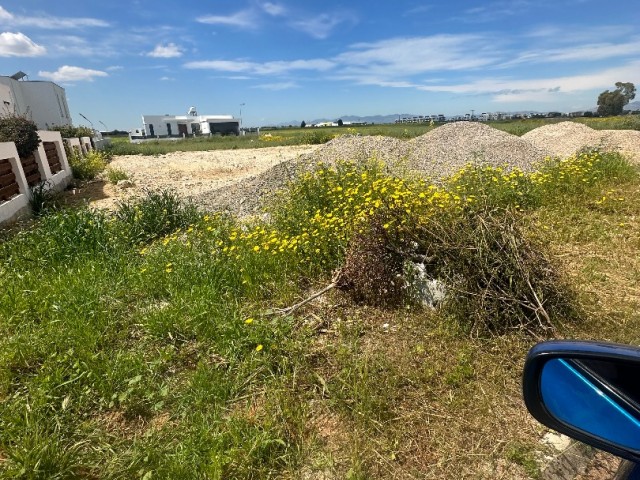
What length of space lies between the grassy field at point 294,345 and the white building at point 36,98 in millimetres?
28136

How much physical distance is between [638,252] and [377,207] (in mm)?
3017

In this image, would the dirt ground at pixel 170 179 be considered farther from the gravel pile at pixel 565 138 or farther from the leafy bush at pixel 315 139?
the leafy bush at pixel 315 139

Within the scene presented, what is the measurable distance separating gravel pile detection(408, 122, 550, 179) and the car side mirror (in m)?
6.67

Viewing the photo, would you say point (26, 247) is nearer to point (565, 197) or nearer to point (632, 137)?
point (565, 197)

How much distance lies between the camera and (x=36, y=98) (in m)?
30.1

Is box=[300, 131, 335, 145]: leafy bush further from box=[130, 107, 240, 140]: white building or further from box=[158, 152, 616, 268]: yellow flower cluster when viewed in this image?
box=[130, 107, 240, 140]: white building

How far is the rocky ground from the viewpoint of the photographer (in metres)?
8.38

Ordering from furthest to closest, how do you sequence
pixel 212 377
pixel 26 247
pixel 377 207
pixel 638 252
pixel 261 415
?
1. pixel 26 247
2. pixel 638 252
3. pixel 377 207
4. pixel 212 377
5. pixel 261 415

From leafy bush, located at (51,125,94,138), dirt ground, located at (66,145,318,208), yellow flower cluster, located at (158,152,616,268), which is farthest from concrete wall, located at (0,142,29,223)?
leafy bush, located at (51,125,94,138)

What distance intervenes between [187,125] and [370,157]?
76.9 m

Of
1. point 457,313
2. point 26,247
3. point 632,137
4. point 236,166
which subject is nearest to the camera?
point 457,313

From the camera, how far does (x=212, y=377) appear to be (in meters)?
2.49

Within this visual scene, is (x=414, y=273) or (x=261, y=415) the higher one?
(x=414, y=273)

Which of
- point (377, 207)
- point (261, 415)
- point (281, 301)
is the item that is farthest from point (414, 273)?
point (261, 415)
